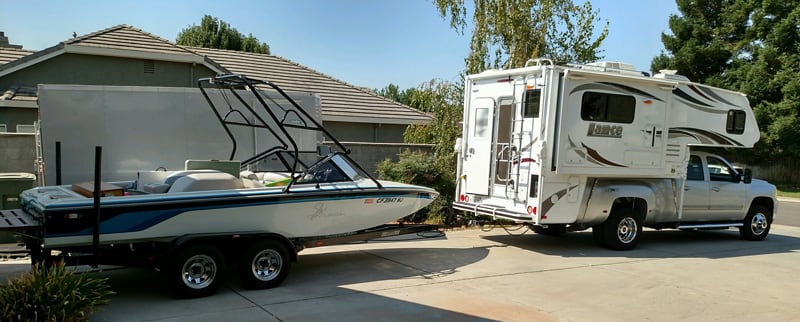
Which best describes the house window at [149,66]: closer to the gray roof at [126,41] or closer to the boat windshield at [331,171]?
the gray roof at [126,41]

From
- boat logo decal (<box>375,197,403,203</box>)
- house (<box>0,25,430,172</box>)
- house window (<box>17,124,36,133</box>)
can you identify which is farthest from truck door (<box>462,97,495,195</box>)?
house window (<box>17,124,36,133</box>)

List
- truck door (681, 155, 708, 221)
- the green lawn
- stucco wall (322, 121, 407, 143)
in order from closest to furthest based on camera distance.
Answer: truck door (681, 155, 708, 221) < stucco wall (322, 121, 407, 143) < the green lawn

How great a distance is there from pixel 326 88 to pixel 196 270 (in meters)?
15.2

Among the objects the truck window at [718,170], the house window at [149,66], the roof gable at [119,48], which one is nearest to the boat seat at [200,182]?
the truck window at [718,170]

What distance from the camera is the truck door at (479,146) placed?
10062mm

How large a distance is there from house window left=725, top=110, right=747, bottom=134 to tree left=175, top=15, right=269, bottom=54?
34.5 m

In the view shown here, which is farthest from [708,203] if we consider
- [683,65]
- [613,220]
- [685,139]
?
[683,65]

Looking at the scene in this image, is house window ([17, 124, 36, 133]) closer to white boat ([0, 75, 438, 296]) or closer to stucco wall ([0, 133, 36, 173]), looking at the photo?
stucco wall ([0, 133, 36, 173])

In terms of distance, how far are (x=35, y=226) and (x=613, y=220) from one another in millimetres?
8171

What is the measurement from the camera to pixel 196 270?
6551 millimetres

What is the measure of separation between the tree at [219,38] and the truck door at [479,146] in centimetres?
3307

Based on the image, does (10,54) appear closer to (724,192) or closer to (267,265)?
(267,265)

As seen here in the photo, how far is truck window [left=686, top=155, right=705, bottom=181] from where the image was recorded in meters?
11.0

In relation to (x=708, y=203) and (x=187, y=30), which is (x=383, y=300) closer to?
(x=708, y=203)
